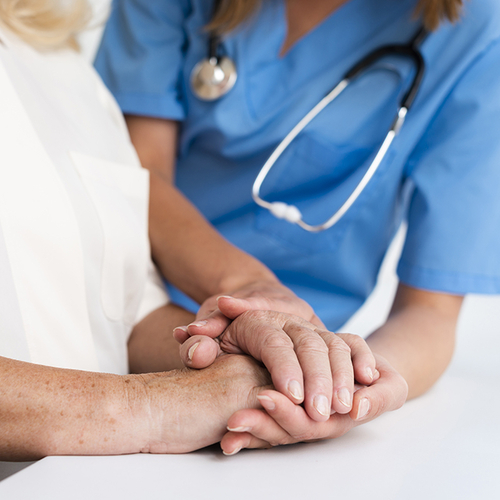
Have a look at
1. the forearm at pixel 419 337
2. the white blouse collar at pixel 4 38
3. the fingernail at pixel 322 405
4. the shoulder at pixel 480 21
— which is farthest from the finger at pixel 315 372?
the shoulder at pixel 480 21

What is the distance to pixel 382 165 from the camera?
3.31ft

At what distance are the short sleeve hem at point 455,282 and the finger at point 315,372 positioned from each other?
43 cm

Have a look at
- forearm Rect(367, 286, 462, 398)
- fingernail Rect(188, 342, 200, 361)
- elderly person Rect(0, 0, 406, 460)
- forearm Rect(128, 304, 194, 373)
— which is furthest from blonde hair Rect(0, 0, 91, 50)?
forearm Rect(367, 286, 462, 398)

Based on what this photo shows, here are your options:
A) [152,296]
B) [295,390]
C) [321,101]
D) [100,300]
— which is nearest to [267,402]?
[295,390]

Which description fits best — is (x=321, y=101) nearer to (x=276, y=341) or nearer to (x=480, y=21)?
(x=480, y=21)

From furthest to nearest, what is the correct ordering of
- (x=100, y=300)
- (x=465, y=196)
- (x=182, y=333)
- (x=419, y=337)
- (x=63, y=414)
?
(x=465, y=196), (x=419, y=337), (x=100, y=300), (x=182, y=333), (x=63, y=414)

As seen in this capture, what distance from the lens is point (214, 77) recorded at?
1.08 meters

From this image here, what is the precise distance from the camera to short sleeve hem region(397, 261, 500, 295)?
0.94 meters

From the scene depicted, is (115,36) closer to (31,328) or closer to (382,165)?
(382,165)

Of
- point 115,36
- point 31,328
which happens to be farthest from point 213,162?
point 31,328

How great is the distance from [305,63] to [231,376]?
0.73m

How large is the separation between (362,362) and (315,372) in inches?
2.8

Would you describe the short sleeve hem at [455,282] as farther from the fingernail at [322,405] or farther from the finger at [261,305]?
the fingernail at [322,405]

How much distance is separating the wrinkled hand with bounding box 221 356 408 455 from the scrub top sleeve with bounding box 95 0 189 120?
2.49ft
